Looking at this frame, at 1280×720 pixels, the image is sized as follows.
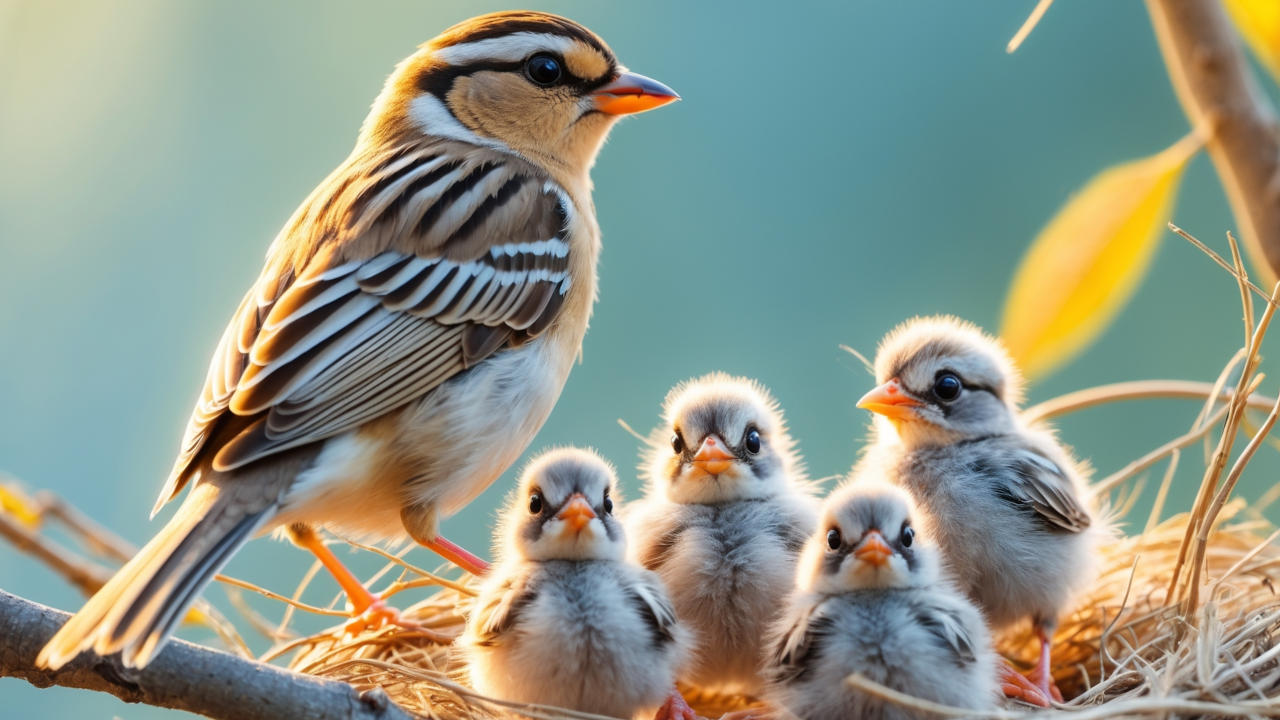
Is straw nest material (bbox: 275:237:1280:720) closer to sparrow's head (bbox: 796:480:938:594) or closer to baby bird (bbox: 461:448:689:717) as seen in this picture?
baby bird (bbox: 461:448:689:717)

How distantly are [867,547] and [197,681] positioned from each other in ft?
4.23

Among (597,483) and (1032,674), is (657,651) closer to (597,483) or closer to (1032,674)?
(597,483)

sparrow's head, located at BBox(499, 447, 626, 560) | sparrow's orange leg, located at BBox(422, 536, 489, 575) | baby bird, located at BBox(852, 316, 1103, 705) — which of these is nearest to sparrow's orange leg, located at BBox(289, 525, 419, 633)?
sparrow's orange leg, located at BBox(422, 536, 489, 575)

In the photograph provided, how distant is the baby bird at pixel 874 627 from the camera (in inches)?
93.5

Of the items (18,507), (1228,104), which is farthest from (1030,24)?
(18,507)

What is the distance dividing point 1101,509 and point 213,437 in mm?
2388

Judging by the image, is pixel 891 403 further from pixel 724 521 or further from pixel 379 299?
pixel 379 299

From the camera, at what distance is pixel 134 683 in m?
2.05

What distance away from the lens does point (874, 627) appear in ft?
8.00

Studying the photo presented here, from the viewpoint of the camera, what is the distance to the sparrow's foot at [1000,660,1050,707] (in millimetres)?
2699

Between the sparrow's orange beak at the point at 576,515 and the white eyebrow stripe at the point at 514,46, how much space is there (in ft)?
4.70

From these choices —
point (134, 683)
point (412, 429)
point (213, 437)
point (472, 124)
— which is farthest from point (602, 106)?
point (134, 683)

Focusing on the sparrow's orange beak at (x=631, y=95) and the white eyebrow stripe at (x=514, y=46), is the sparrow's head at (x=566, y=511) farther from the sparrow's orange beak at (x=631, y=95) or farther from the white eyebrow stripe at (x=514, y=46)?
the white eyebrow stripe at (x=514, y=46)

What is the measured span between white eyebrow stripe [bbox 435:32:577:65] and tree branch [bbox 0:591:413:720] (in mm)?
2039
